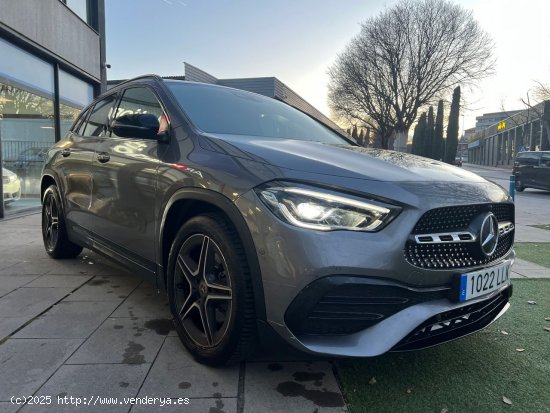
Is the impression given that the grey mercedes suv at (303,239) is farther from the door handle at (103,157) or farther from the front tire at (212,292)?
the door handle at (103,157)

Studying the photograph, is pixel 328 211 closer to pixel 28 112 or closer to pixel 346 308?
Answer: pixel 346 308

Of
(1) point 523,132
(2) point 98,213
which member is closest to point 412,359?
(2) point 98,213

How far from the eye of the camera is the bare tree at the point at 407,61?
1249 inches

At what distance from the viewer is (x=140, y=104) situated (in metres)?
3.25

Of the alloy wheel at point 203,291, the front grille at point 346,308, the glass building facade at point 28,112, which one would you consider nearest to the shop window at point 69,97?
the glass building facade at point 28,112

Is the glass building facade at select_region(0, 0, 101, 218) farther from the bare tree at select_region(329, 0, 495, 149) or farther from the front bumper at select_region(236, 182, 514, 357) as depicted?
the bare tree at select_region(329, 0, 495, 149)

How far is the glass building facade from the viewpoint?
7648mm

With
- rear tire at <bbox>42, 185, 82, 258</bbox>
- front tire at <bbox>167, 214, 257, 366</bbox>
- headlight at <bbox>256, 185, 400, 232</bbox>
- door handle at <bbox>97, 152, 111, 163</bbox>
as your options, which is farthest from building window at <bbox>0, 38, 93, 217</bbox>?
headlight at <bbox>256, 185, 400, 232</bbox>

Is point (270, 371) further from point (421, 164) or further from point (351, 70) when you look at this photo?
point (351, 70)

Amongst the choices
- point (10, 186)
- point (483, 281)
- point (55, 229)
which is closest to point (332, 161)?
point (483, 281)

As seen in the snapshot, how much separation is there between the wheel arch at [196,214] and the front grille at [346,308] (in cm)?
20

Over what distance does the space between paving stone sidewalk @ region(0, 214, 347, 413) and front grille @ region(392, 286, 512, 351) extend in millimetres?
471

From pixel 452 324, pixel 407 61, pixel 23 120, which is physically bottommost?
pixel 452 324

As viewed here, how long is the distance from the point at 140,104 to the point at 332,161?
1.76 meters
